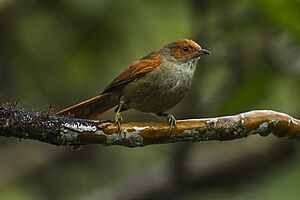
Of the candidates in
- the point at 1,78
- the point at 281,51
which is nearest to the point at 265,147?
the point at 281,51

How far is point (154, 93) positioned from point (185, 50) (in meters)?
0.62

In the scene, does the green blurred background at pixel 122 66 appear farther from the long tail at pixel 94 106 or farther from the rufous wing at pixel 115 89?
the long tail at pixel 94 106

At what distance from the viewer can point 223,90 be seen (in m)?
4.87

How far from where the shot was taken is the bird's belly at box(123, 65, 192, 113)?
13.1ft

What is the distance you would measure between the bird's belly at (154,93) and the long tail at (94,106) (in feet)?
0.30

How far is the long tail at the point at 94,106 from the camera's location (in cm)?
367

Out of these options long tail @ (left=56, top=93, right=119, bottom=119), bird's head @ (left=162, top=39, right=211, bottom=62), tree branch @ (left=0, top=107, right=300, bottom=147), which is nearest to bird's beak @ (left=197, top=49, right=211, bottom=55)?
bird's head @ (left=162, top=39, right=211, bottom=62)

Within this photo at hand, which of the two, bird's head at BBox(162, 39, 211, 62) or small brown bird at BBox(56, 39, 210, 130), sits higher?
bird's head at BBox(162, 39, 211, 62)

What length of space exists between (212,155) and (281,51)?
1251 millimetres

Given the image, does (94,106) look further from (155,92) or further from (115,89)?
(155,92)

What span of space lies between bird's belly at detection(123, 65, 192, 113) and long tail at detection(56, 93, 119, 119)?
92mm

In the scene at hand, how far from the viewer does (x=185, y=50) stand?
454 centimetres

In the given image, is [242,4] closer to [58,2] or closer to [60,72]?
[58,2]

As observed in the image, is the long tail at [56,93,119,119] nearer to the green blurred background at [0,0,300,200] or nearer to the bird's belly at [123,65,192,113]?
the bird's belly at [123,65,192,113]
